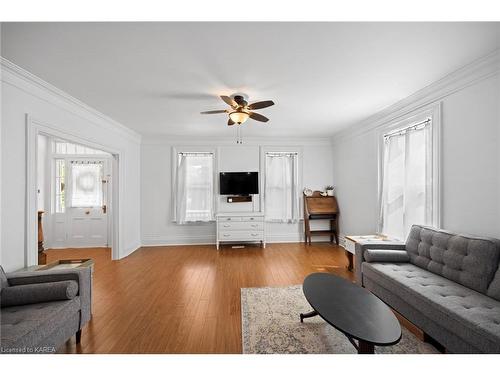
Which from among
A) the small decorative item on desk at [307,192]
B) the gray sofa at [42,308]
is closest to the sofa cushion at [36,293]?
the gray sofa at [42,308]

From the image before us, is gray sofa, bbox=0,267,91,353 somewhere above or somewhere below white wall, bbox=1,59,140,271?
below

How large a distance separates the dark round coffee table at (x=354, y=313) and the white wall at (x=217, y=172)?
11.3ft

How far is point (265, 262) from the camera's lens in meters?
4.06

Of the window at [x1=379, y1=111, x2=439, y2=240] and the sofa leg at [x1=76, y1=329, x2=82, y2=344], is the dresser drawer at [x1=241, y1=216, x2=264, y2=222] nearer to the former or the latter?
the window at [x1=379, y1=111, x2=439, y2=240]

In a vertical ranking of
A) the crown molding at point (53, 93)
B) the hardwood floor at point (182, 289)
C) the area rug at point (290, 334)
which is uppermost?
the crown molding at point (53, 93)

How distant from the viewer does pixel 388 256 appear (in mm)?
2652

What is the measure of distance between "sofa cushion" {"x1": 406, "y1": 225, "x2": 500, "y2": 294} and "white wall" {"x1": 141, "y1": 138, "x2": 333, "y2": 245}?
3.10 meters

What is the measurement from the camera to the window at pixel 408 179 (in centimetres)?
284

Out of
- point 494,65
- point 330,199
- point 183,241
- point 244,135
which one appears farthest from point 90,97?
point 330,199

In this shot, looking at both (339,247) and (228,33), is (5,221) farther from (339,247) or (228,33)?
(339,247)

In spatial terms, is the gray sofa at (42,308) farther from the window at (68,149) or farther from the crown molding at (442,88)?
the crown molding at (442,88)

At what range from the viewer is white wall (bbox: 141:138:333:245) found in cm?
528

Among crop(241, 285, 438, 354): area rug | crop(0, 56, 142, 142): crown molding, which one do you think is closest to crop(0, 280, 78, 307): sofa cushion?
crop(241, 285, 438, 354): area rug

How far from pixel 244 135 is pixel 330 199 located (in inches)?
102
